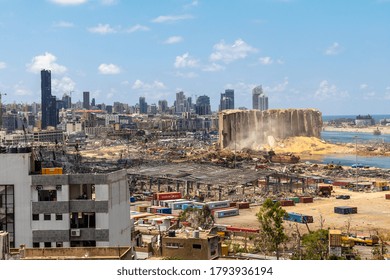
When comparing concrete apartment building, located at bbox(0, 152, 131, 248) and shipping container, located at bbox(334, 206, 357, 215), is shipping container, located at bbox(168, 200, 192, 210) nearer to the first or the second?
shipping container, located at bbox(334, 206, 357, 215)

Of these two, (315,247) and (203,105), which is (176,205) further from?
(203,105)

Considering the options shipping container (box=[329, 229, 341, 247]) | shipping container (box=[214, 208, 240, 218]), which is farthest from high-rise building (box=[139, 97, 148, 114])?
shipping container (box=[329, 229, 341, 247])

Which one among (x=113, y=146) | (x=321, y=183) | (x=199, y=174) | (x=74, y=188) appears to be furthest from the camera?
(x=113, y=146)

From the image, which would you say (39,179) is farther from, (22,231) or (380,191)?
(380,191)

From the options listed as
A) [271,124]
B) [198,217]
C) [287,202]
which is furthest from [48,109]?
[198,217]

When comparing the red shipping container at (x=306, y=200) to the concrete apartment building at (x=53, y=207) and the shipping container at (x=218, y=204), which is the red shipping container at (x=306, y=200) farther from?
the concrete apartment building at (x=53, y=207)

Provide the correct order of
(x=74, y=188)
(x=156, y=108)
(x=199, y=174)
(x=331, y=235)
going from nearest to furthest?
(x=74, y=188) → (x=331, y=235) → (x=199, y=174) → (x=156, y=108)

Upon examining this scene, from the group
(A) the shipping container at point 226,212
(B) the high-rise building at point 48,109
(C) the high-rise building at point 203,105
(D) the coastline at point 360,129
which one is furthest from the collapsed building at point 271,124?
(C) the high-rise building at point 203,105
